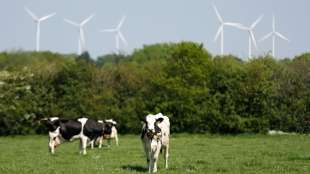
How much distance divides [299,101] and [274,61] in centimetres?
523

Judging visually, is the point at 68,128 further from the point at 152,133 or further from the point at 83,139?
the point at 152,133

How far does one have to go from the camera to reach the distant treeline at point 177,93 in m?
52.0

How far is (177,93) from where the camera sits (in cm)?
5312

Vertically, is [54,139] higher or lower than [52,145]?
higher

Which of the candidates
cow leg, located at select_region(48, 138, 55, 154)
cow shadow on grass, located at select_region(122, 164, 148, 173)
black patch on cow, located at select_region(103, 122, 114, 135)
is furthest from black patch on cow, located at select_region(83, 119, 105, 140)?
cow shadow on grass, located at select_region(122, 164, 148, 173)

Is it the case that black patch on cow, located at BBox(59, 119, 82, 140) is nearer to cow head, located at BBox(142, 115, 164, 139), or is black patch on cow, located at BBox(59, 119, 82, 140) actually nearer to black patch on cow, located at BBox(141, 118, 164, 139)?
black patch on cow, located at BBox(141, 118, 164, 139)

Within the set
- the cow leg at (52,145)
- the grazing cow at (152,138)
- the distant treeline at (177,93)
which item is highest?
the distant treeline at (177,93)

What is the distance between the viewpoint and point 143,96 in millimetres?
55281

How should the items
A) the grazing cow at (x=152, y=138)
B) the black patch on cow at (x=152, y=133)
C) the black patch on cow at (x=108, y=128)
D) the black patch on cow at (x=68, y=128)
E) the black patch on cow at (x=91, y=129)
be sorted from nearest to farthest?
the grazing cow at (x=152, y=138) < the black patch on cow at (x=152, y=133) < the black patch on cow at (x=68, y=128) < the black patch on cow at (x=91, y=129) < the black patch on cow at (x=108, y=128)

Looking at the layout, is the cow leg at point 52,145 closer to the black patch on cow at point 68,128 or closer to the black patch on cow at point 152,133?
the black patch on cow at point 68,128

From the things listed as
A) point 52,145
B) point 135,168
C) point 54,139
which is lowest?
point 135,168

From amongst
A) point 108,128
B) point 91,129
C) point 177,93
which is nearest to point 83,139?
point 91,129

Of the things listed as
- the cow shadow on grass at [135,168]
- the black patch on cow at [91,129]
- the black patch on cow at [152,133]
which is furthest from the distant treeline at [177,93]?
the black patch on cow at [152,133]

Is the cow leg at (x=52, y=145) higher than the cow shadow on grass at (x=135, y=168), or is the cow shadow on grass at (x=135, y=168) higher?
the cow leg at (x=52, y=145)
